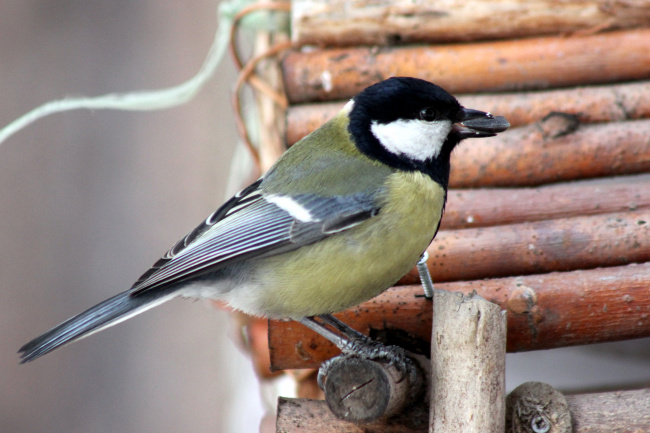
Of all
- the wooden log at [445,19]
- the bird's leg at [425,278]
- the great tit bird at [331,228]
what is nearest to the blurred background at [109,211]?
the wooden log at [445,19]

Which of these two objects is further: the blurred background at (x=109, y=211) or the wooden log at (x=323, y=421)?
the blurred background at (x=109, y=211)

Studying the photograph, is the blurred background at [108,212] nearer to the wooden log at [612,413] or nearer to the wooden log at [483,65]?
the wooden log at [483,65]

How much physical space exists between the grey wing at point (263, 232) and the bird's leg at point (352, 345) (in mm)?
183

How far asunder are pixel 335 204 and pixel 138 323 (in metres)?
1.69

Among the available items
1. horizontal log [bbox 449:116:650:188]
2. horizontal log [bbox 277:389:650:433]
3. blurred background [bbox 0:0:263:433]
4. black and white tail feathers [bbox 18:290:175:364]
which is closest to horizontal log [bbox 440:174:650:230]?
horizontal log [bbox 449:116:650:188]

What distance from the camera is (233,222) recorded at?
154 cm

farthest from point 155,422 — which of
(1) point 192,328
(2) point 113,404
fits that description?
(1) point 192,328

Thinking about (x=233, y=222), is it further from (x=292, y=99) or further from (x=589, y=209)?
(x=589, y=209)

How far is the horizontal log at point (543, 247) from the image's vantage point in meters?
1.53

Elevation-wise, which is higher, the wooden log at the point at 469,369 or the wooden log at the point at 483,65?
the wooden log at the point at 483,65

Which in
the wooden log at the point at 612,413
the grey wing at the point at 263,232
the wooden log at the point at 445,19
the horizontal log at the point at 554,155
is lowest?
the wooden log at the point at 612,413

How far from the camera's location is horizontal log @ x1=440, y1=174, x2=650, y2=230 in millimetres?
1699

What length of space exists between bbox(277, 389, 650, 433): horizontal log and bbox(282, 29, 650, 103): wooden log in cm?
100

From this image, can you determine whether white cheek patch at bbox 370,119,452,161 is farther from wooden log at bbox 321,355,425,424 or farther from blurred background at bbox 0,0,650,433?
blurred background at bbox 0,0,650,433
